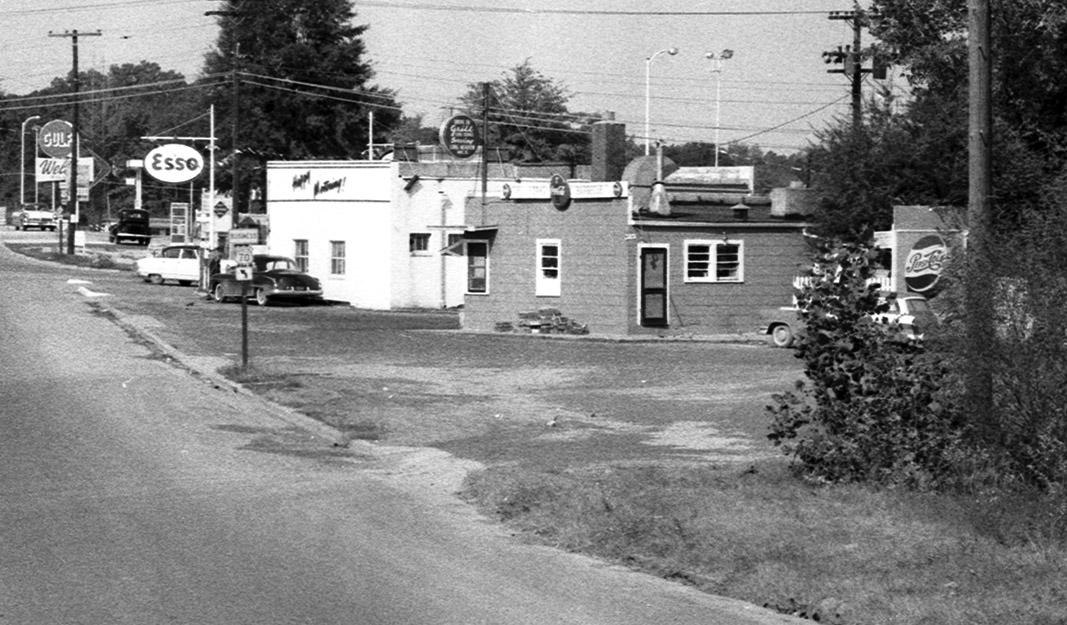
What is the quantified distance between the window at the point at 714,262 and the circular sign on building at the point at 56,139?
52914 mm

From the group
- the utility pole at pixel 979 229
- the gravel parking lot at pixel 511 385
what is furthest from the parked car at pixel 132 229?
the utility pole at pixel 979 229

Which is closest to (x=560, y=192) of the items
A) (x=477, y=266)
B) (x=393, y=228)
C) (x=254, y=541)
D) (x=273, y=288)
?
(x=477, y=266)

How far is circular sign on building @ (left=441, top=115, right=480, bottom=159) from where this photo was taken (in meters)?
49.9

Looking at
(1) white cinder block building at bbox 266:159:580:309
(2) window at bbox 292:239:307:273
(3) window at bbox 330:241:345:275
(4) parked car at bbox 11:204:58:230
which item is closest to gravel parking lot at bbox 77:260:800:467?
(1) white cinder block building at bbox 266:159:580:309

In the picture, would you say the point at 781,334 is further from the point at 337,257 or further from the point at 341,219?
the point at 337,257

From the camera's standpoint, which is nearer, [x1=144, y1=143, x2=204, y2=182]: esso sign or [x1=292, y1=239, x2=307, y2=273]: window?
[x1=144, y1=143, x2=204, y2=182]: esso sign

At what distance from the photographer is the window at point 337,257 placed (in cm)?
5581

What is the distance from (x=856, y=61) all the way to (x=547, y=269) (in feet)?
A: 45.0

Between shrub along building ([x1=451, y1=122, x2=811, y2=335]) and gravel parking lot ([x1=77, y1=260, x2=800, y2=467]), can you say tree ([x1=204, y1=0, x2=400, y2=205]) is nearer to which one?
gravel parking lot ([x1=77, y1=260, x2=800, y2=467])

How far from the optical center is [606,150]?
4872cm

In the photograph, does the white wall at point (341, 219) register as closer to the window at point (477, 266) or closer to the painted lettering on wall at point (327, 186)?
the painted lettering on wall at point (327, 186)

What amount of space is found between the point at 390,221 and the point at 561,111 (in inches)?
1720

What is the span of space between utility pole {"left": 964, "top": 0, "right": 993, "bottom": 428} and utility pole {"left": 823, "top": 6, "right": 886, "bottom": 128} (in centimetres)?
3056

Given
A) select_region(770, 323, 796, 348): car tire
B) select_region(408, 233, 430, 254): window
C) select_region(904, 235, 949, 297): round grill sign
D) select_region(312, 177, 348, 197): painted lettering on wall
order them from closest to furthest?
select_region(904, 235, 949, 297): round grill sign < select_region(770, 323, 796, 348): car tire < select_region(408, 233, 430, 254): window < select_region(312, 177, 348, 197): painted lettering on wall
